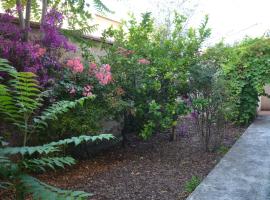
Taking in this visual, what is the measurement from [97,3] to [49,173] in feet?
8.89

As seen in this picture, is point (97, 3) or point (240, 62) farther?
point (240, 62)

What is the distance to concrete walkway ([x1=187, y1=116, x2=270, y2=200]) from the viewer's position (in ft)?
13.8

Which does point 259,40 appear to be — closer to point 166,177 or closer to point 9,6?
point 166,177

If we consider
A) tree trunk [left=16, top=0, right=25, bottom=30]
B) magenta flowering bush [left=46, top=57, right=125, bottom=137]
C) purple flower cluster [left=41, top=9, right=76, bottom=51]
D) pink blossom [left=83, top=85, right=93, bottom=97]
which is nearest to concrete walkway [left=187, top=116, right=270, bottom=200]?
magenta flowering bush [left=46, top=57, right=125, bottom=137]

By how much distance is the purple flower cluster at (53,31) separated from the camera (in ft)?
17.9

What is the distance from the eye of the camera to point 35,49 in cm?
505

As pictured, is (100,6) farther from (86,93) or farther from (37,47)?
(86,93)

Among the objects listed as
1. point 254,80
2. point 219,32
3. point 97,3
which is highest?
point 219,32

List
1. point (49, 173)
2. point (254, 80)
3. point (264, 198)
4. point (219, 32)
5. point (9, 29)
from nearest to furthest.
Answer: point (264, 198) → point (9, 29) → point (49, 173) → point (254, 80) → point (219, 32)

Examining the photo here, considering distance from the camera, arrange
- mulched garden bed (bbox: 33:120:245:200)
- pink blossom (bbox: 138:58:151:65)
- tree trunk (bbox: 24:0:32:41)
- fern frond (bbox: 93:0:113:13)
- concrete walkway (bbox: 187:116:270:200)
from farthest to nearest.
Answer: pink blossom (bbox: 138:58:151:65)
tree trunk (bbox: 24:0:32:41)
fern frond (bbox: 93:0:113:13)
mulched garden bed (bbox: 33:120:245:200)
concrete walkway (bbox: 187:116:270:200)

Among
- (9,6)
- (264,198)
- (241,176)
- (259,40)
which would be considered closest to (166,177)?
(241,176)

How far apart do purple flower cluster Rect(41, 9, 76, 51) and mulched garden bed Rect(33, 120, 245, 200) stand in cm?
200

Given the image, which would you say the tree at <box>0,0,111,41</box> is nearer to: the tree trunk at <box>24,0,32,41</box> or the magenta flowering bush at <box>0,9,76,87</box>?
the tree trunk at <box>24,0,32,41</box>

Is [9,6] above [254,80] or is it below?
above
